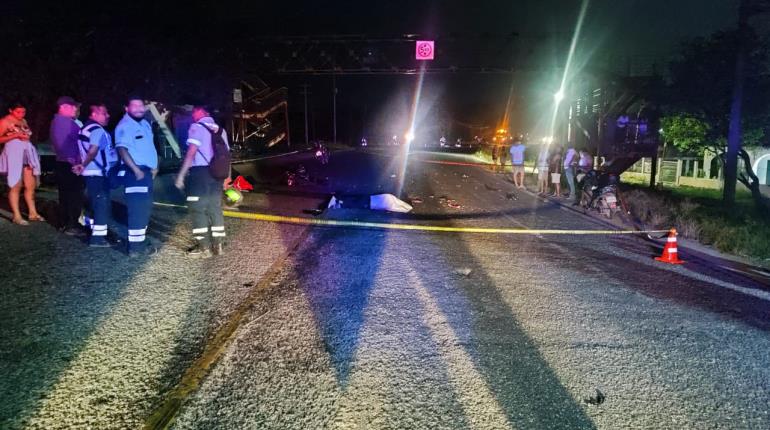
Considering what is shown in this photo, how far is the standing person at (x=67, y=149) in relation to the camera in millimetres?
6570

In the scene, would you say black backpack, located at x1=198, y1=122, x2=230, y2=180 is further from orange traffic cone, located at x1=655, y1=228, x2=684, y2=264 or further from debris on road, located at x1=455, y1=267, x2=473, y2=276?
orange traffic cone, located at x1=655, y1=228, x2=684, y2=264

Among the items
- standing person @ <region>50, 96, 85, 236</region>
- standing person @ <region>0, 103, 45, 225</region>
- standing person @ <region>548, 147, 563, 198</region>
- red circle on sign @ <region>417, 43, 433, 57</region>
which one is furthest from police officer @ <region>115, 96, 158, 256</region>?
red circle on sign @ <region>417, 43, 433, 57</region>

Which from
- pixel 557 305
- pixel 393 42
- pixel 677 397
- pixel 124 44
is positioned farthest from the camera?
pixel 393 42

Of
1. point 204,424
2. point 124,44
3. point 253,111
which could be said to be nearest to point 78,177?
point 204,424

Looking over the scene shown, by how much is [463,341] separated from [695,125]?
1753 centimetres

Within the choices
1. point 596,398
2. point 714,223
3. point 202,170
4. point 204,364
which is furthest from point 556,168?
point 204,364

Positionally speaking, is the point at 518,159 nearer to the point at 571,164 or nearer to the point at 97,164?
the point at 571,164

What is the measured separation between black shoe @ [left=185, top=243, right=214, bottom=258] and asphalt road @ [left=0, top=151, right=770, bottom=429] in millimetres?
225

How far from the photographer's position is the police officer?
231 inches

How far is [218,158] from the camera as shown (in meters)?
6.11

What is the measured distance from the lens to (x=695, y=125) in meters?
18.2

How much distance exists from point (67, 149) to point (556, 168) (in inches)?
534

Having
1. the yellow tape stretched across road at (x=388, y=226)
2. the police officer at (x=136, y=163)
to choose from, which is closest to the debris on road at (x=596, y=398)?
the police officer at (x=136, y=163)

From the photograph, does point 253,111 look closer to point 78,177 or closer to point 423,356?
point 78,177
